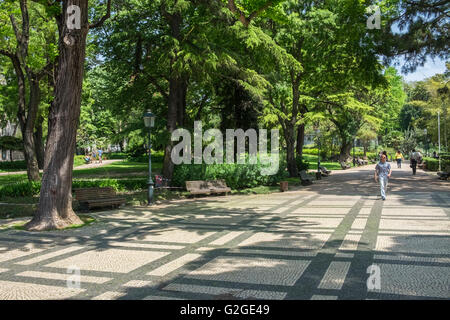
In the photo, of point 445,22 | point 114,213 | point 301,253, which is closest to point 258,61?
point 445,22

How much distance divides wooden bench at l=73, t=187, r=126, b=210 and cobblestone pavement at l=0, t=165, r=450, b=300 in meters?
0.93

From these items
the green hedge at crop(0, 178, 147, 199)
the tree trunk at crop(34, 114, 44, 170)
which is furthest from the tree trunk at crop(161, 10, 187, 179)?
the tree trunk at crop(34, 114, 44, 170)

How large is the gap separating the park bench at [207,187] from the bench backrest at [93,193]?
12.6ft

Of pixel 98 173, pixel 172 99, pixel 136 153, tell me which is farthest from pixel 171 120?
pixel 136 153

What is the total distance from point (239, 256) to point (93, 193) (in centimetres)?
848

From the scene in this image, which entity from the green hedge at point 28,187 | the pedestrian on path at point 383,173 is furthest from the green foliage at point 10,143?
the pedestrian on path at point 383,173

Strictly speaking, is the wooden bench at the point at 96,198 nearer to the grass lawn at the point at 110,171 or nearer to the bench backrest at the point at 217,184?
the bench backrest at the point at 217,184

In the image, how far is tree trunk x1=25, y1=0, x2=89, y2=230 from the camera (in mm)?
10570

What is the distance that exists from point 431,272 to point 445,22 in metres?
19.9

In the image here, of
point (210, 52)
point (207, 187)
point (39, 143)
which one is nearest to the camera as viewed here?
point (210, 52)

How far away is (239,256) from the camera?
7105mm

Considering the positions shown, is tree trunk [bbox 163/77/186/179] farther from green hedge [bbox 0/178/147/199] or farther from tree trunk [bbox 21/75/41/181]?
tree trunk [bbox 21/75/41/181]

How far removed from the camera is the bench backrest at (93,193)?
1360cm

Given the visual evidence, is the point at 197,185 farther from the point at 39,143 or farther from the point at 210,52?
the point at 39,143
